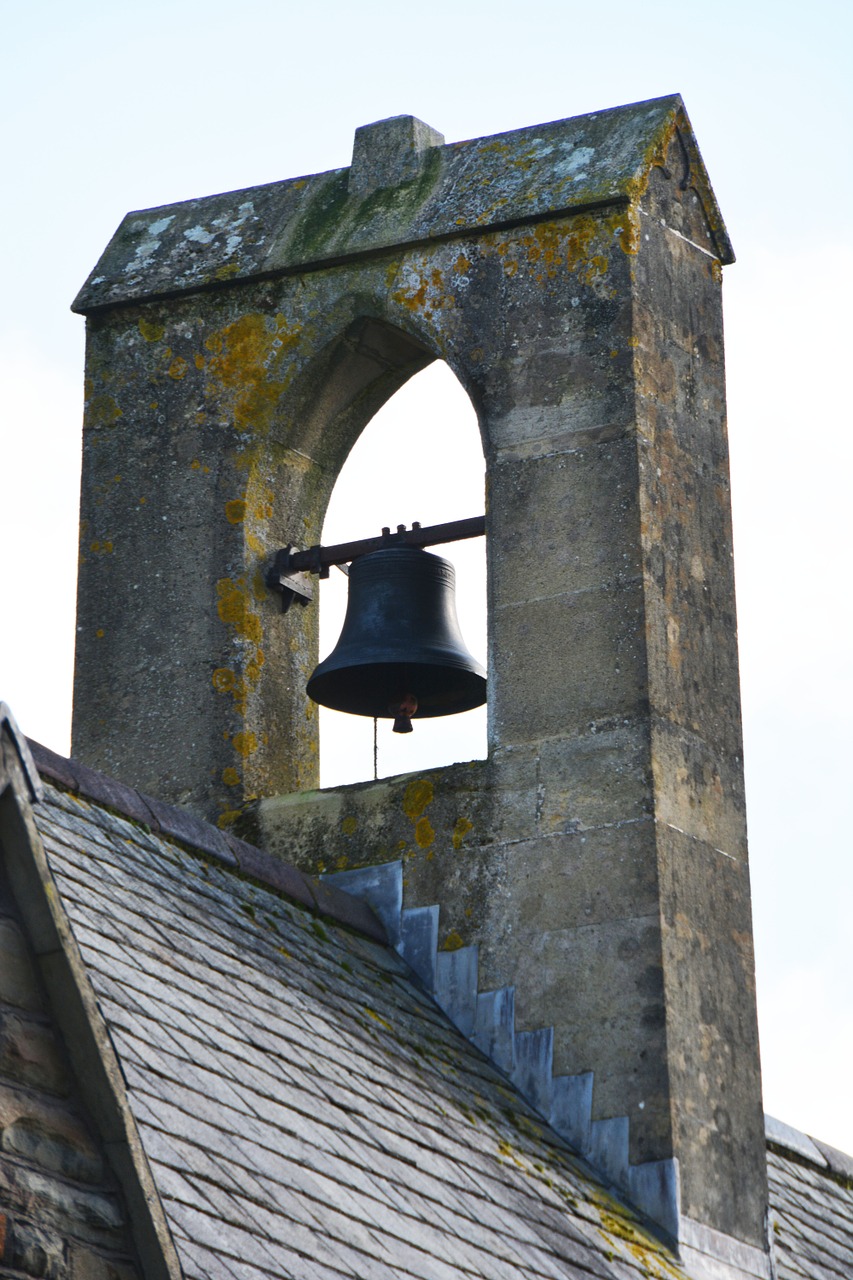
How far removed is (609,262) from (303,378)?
115 cm

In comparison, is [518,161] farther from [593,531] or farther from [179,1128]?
[179,1128]

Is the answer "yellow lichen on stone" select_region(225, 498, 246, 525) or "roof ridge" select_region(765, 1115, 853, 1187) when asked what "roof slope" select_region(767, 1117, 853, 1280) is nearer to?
"roof ridge" select_region(765, 1115, 853, 1187)

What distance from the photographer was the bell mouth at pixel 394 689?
929 cm

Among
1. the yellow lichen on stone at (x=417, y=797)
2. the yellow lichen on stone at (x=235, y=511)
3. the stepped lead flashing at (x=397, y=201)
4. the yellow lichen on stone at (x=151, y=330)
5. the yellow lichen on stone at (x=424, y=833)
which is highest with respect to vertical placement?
the stepped lead flashing at (x=397, y=201)

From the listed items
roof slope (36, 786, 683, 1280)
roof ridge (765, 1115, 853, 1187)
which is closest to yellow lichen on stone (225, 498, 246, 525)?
roof slope (36, 786, 683, 1280)

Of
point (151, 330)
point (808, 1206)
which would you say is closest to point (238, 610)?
point (151, 330)

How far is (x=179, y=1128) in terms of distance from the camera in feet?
17.6

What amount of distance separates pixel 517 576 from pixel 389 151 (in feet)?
5.70

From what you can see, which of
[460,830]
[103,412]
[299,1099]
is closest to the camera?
[299,1099]

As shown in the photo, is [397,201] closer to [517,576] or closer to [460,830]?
[517,576]

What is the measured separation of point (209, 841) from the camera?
25.9 ft

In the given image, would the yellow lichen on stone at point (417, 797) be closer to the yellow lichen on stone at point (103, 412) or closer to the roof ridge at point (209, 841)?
the roof ridge at point (209, 841)

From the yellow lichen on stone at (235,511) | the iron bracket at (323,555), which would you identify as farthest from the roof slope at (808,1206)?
the yellow lichen on stone at (235,511)

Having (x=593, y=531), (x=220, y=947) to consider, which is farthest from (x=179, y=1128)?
(x=593, y=531)
